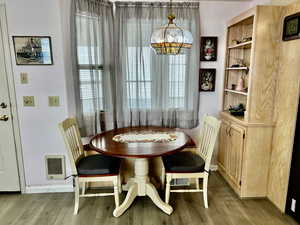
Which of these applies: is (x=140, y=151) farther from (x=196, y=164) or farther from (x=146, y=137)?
(x=196, y=164)

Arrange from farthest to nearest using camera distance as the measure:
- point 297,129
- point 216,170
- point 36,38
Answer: point 216,170
point 36,38
point 297,129

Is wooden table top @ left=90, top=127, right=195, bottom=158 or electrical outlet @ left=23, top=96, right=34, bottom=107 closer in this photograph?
wooden table top @ left=90, top=127, right=195, bottom=158

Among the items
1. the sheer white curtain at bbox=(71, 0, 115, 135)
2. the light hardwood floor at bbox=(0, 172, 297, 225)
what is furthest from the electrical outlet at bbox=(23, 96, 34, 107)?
the light hardwood floor at bbox=(0, 172, 297, 225)

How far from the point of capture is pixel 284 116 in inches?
83.0

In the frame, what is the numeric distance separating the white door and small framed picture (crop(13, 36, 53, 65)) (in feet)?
0.55

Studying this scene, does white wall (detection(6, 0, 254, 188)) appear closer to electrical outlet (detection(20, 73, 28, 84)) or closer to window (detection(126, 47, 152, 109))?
electrical outlet (detection(20, 73, 28, 84))

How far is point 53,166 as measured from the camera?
8.37 feet

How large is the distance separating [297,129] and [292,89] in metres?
0.39

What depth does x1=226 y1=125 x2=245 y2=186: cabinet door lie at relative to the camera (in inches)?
94.6

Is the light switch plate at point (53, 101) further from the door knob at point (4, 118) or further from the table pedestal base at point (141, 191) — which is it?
Answer: the table pedestal base at point (141, 191)

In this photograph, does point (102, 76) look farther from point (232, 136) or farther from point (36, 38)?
point (232, 136)

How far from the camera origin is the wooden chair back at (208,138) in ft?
7.00

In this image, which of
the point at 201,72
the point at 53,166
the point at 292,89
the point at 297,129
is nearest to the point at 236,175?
the point at 297,129

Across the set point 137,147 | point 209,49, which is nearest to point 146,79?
point 209,49
